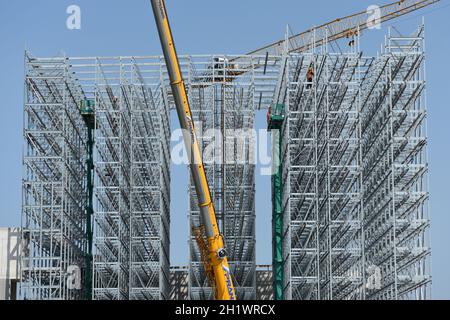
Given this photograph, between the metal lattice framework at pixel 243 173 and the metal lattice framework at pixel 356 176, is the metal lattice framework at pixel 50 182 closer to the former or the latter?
the metal lattice framework at pixel 243 173

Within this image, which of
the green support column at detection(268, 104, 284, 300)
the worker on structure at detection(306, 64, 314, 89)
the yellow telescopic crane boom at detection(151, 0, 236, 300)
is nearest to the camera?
the yellow telescopic crane boom at detection(151, 0, 236, 300)

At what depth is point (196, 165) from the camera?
128 ft

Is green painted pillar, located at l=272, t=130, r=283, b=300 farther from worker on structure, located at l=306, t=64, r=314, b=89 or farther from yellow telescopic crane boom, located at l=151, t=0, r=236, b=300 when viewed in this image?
yellow telescopic crane boom, located at l=151, t=0, r=236, b=300

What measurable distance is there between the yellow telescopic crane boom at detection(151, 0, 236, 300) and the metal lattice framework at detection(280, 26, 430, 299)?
11206mm

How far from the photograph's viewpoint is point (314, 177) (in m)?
53.5

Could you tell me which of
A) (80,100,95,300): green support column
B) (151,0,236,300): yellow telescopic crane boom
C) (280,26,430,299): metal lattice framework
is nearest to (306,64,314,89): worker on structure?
(280,26,430,299): metal lattice framework

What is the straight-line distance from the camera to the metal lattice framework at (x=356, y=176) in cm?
4994

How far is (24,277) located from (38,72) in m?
11.9

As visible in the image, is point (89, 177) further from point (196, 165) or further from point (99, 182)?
point (196, 165)

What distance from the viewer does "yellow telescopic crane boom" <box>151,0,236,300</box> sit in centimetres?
3884

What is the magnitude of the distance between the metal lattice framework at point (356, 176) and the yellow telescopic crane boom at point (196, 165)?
1121cm

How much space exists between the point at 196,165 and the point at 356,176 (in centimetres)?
1572
